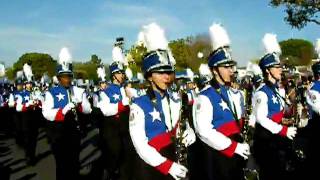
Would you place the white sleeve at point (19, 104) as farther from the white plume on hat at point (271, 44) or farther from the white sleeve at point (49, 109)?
the white plume on hat at point (271, 44)

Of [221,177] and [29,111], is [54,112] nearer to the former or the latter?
[221,177]

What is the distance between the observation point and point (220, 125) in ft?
17.1

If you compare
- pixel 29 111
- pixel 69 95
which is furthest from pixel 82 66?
pixel 69 95

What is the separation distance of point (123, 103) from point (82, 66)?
9732cm

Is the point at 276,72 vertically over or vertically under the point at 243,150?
over

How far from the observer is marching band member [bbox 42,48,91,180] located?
29.1 ft

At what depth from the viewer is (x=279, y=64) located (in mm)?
6840

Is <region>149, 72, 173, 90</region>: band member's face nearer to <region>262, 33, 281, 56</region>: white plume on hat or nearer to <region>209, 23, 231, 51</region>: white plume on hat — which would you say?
<region>209, 23, 231, 51</region>: white plume on hat

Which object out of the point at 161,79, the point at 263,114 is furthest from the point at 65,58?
the point at 161,79

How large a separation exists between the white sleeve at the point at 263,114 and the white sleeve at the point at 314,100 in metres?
1.51

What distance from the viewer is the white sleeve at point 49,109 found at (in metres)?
9.09

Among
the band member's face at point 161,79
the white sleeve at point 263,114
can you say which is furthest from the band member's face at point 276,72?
the band member's face at point 161,79

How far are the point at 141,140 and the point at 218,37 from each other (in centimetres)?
164

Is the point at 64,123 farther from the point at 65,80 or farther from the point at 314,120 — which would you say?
the point at 314,120
